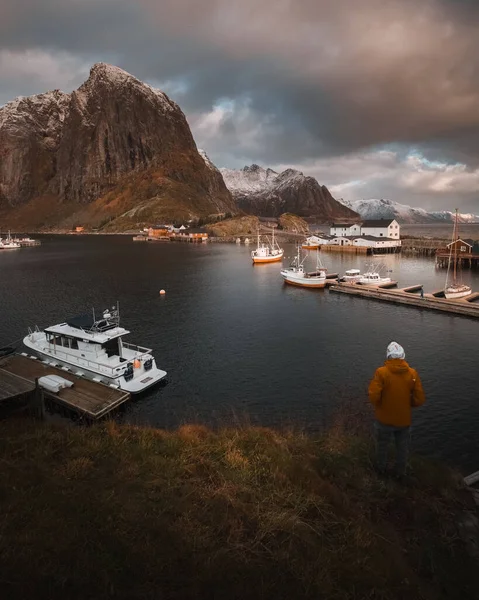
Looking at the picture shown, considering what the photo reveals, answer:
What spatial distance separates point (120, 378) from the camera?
85.0 ft

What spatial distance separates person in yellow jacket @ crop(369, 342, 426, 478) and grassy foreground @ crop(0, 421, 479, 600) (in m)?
1.77

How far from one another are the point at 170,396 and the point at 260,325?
19.4 metres

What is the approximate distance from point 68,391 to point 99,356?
12.6 ft

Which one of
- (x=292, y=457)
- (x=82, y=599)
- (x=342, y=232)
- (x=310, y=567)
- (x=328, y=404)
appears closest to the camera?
(x=82, y=599)

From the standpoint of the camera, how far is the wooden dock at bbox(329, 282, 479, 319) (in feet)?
160

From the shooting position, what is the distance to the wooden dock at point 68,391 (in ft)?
58.7

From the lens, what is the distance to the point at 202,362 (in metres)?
32.6

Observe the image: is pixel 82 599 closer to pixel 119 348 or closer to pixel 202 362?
pixel 119 348

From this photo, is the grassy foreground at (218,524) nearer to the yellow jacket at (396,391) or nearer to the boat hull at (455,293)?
the yellow jacket at (396,391)

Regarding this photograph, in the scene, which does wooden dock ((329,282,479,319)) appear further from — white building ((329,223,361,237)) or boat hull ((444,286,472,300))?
white building ((329,223,361,237))

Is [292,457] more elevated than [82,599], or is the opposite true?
[82,599]

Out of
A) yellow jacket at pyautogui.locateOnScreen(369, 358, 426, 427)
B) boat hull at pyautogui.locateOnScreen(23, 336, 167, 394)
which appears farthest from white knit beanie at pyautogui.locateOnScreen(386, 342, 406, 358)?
boat hull at pyautogui.locateOnScreen(23, 336, 167, 394)

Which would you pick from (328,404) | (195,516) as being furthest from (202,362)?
(195,516)

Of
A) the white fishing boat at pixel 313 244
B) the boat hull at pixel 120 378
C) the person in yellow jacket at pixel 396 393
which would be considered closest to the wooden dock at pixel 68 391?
the boat hull at pixel 120 378
